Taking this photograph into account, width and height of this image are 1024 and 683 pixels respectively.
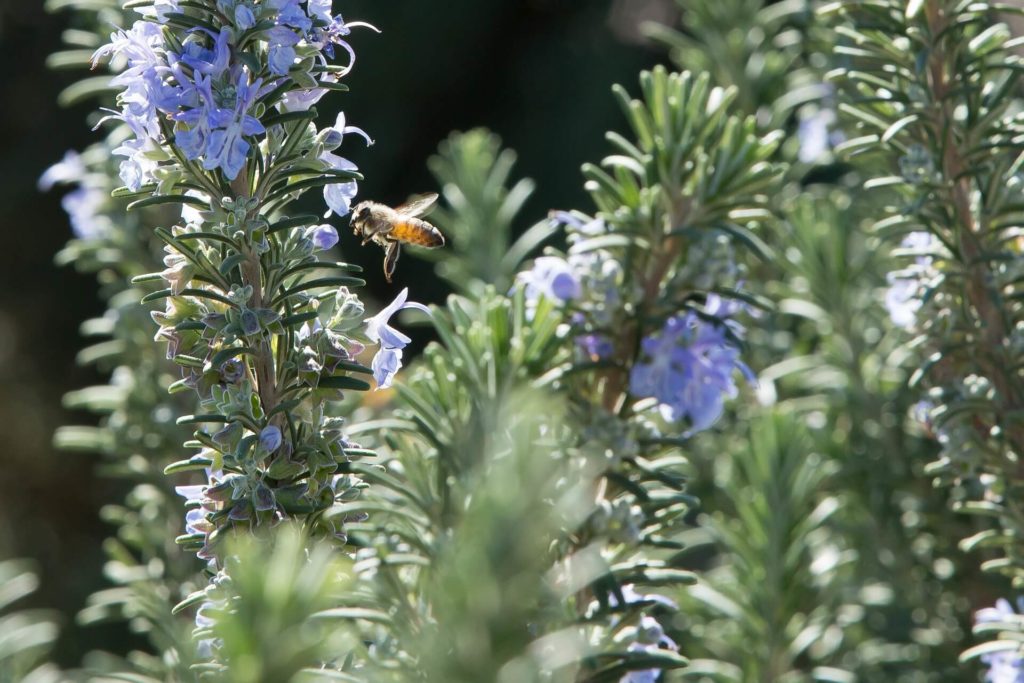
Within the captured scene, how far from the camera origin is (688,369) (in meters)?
0.83

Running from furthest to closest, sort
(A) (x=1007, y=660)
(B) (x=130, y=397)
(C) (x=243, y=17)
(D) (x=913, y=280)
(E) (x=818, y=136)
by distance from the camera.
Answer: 1. (E) (x=818, y=136)
2. (B) (x=130, y=397)
3. (D) (x=913, y=280)
4. (A) (x=1007, y=660)
5. (C) (x=243, y=17)

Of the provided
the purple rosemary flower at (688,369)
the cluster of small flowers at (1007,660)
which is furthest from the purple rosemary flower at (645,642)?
the cluster of small flowers at (1007,660)

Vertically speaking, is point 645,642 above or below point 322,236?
below

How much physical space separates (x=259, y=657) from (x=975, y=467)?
710mm

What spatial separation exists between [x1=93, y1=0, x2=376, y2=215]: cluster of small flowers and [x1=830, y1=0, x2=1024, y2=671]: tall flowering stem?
486 millimetres

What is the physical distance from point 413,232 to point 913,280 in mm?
489

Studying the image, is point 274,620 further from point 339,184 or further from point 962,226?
point 962,226

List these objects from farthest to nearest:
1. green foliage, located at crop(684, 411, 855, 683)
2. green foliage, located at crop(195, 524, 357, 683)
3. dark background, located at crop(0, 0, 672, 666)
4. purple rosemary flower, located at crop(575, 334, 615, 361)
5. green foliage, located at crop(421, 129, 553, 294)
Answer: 1. dark background, located at crop(0, 0, 672, 666)
2. green foliage, located at crop(421, 129, 553, 294)
3. green foliage, located at crop(684, 411, 855, 683)
4. purple rosemary flower, located at crop(575, 334, 615, 361)
5. green foliage, located at crop(195, 524, 357, 683)

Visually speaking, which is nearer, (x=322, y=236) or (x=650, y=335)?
(x=322, y=236)

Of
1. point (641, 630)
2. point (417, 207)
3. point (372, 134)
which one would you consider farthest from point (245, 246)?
point (372, 134)

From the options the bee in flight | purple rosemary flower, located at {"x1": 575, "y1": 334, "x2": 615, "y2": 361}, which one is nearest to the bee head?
the bee in flight

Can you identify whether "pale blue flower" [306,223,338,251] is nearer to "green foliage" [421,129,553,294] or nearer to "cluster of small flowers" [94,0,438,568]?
"cluster of small flowers" [94,0,438,568]

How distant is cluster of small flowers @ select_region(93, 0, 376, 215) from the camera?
62 centimetres

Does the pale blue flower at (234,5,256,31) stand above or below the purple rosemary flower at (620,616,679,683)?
above
